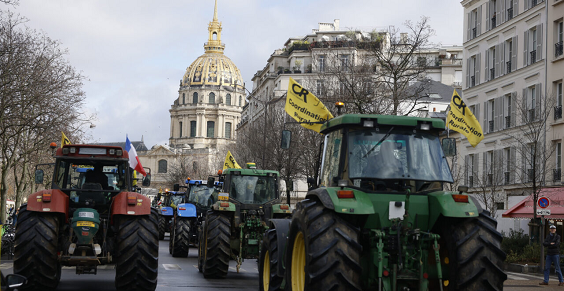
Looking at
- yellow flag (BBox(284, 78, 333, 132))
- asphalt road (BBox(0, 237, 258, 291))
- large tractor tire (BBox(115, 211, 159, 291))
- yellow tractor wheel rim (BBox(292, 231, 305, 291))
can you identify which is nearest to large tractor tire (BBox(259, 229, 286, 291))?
yellow tractor wheel rim (BBox(292, 231, 305, 291))

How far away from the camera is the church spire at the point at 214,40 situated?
19288cm

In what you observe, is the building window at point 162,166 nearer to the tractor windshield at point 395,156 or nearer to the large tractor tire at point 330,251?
the tractor windshield at point 395,156

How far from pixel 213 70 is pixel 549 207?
535ft

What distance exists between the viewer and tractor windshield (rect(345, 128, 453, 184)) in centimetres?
846

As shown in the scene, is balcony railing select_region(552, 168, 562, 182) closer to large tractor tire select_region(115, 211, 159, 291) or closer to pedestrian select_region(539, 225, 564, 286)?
pedestrian select_region(539, 225, 564, 286)

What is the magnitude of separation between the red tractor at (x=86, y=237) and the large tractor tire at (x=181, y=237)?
11306mm

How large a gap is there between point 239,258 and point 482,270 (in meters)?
10.2

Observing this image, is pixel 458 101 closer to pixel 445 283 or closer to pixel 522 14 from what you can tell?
pixel 445 283

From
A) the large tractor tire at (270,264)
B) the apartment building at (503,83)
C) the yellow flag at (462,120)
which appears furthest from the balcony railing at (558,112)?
the large tractor tire at (270,264)

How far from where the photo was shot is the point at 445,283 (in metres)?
8.07

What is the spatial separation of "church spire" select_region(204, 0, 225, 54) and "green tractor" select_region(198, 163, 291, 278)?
175 m

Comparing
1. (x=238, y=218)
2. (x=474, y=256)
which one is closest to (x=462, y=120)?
(x=238, y=218)

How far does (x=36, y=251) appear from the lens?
1136 centimetres

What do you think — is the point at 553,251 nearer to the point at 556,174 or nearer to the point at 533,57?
the point at 556,174
